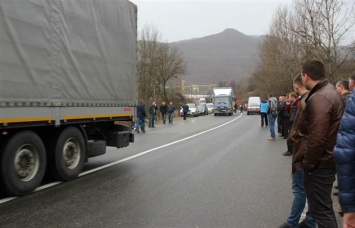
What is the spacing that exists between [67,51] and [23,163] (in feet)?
7.25

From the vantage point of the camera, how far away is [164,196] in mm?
6219

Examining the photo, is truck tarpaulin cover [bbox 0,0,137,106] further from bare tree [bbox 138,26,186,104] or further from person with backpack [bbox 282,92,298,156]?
bare tree [bbox 138,26,186,104]

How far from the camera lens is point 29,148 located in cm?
637

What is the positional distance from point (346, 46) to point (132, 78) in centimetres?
1685

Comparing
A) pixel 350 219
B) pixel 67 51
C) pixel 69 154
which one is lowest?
pixel 69 154

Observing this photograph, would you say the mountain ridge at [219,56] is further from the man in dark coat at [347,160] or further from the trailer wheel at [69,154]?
the man in dark coat at [347,160]

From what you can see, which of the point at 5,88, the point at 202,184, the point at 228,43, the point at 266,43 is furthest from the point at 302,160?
the point at 228,43

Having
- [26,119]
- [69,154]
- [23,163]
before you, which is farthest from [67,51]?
[23,163]

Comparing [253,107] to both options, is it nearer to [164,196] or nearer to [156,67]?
[156,67]

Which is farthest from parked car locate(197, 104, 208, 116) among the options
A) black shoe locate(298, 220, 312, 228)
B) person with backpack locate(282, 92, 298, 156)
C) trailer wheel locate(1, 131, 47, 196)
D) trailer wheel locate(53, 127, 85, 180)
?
black shoe locate(298, 220, 312, 228)

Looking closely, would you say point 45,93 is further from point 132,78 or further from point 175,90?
point 175,90

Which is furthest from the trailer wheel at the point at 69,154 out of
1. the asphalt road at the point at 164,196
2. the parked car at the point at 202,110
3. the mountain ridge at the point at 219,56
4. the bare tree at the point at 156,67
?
the mountain ridge at the point at 219,56

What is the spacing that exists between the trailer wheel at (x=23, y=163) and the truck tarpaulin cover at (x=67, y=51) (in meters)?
0.69

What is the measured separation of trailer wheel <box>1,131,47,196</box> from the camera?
5836 millimetres
